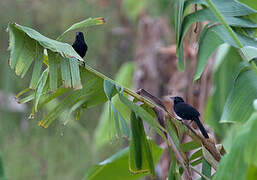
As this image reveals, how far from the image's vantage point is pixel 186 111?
1824mm

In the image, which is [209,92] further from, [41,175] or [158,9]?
[41,175]

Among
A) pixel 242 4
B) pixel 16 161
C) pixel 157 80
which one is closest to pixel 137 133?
pixel 242 4

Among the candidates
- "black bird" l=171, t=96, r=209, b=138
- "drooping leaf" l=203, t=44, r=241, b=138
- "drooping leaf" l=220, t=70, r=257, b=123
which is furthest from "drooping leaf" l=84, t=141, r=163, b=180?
"drooping leaf" l=203, t=44, r=241, b=138

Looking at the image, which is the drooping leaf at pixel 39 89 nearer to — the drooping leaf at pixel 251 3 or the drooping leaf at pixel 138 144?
the drooping leaf at pixel 138 144

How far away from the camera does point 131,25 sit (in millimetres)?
7992

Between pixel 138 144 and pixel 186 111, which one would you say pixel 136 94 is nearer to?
pixel 138 144

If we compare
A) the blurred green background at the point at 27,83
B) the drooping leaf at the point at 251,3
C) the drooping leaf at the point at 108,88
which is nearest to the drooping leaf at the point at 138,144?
the drooping leaf at the point at 108,88

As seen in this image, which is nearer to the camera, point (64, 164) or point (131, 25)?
point (64, 164)

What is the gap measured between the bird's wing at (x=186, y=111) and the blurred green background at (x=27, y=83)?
12.6 feet

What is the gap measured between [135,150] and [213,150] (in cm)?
26

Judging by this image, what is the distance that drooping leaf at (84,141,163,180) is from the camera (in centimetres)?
210

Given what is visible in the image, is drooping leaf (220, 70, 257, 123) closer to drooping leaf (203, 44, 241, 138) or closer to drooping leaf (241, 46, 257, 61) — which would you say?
drooping leaf (241, 46, 257, 61)

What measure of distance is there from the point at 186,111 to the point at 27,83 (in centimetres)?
543

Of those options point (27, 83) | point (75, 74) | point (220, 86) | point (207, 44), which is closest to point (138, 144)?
point (75, 74)
